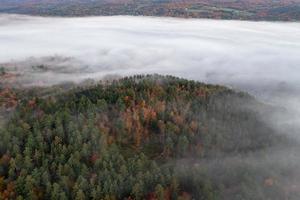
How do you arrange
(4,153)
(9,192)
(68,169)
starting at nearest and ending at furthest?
(9,192) → (68,169) → (4,153)

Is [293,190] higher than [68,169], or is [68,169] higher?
[68,169]

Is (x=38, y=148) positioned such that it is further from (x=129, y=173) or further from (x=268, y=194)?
(x=268, y=194)

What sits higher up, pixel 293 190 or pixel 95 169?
pixel 95 169

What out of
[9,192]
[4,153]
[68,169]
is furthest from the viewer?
[4,153]

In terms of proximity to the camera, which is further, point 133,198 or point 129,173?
point 129,173

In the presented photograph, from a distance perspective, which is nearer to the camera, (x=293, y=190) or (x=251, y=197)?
(x=251, y=197)

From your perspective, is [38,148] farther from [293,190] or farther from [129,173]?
[293,190]

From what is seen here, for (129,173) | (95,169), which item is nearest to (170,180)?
(129,173)

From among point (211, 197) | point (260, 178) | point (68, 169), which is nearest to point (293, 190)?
point (260, 178)
